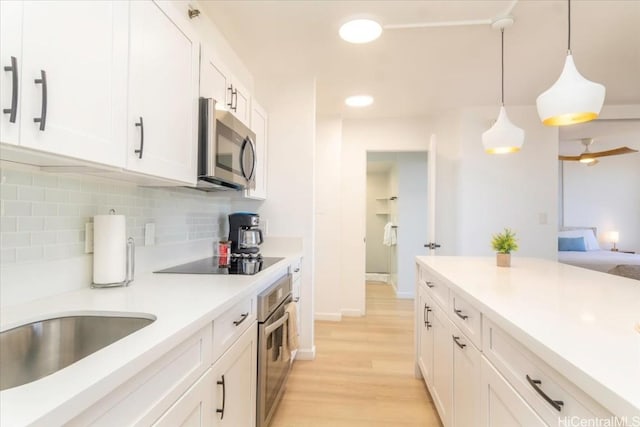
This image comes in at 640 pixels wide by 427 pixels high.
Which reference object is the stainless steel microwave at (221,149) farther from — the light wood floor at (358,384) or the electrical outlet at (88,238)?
the light wood floor at (358,384)

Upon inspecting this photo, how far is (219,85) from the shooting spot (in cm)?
180

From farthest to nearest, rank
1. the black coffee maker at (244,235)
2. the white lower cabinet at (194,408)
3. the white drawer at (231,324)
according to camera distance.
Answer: the black coffee maker at (244,235), the white drawer at (231,324), the white lower cabinet at (194,408)

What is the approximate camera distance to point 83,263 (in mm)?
1256

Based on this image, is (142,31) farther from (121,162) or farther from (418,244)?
(418,244)

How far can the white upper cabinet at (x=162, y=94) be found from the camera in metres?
1.12

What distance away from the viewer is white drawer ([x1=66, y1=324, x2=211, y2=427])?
0.60m

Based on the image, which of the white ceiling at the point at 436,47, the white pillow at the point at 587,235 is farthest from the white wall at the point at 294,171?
the white pillow at the point at 587,235

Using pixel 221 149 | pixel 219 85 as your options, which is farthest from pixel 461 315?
pixel 219 85

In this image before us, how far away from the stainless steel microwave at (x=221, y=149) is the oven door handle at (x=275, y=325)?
804 millimetres

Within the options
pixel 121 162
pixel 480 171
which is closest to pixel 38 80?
pixel 121 162

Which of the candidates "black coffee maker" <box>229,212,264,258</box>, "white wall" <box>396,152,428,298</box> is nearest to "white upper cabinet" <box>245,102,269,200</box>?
"black coffee maker" <box>229,212,264,258</box>

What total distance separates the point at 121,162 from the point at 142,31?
483 millimetres

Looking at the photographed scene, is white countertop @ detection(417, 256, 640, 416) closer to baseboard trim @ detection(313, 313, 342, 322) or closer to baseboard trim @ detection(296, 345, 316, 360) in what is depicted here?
baseboard trim @ detection(296, 345, 316, 360)

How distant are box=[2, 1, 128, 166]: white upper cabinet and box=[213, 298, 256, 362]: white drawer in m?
0.64
